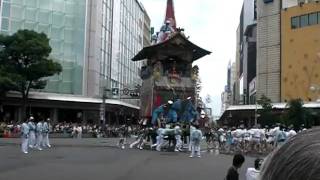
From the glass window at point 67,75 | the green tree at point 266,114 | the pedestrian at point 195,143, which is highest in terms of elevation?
the glass window at point 67,75

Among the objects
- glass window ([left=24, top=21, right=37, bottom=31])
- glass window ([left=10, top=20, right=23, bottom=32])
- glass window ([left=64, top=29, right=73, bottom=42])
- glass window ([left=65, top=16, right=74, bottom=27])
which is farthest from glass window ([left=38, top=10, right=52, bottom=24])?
glass window ([left=10, top=20, right=23, bottom=32])

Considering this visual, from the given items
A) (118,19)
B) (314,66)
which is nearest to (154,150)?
(314,66)

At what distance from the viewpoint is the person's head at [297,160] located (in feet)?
4.72

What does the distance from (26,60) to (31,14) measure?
9579mm

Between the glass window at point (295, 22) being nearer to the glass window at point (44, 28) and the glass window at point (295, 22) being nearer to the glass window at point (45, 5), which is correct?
the glass window at point (45, 5)

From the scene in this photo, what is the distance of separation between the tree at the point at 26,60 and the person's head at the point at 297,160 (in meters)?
62.7

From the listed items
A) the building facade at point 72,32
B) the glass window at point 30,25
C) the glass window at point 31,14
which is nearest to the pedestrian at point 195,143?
the building facade at point 72,32

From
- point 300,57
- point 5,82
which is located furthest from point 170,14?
point 300,57

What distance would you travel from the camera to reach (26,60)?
215ft

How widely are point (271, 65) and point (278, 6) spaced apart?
27.7 ft

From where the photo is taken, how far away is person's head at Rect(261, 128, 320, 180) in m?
1.44

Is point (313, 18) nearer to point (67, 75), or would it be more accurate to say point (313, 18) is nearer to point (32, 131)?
point (67, 75)

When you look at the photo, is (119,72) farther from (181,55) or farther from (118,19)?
(181,55)

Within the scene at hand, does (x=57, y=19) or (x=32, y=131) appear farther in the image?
(x=57, y=19)
